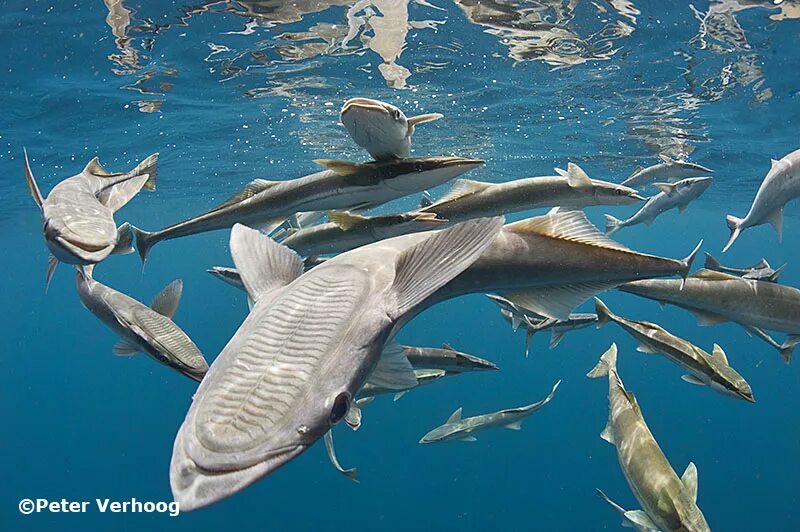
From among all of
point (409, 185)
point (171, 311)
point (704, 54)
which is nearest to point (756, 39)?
point (704, 54)

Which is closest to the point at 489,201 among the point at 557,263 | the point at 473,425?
the point at 557,263

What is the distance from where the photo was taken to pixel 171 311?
4.01 meters

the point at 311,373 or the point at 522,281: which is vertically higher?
the point at 311,373

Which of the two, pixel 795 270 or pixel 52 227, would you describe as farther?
pixel 795 270

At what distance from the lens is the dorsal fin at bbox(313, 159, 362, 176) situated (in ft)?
10.3

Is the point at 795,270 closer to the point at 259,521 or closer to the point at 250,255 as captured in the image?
the point at 259,521

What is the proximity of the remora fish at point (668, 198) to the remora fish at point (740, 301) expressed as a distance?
2550 millimetres

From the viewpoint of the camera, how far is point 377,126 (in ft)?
9.52

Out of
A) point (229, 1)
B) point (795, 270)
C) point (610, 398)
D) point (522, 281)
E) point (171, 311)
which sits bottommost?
point (795, 270)

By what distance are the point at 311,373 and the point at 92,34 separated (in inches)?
495

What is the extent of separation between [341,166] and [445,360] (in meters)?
2.71

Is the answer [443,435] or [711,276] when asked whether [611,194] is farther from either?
[443,435]

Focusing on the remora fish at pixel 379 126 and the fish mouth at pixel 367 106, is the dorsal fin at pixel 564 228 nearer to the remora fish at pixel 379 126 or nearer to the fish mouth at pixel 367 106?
the remora fish at pixel 379 126

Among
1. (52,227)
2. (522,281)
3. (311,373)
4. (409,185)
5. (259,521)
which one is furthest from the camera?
(259,521)
